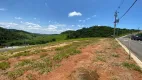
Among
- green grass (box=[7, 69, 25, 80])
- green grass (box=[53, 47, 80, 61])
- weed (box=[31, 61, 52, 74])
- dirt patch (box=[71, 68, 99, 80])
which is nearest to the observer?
dirt patch (box=[71, 68, 99, 80])

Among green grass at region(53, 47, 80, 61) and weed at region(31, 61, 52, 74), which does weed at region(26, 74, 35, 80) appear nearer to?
weed at region(31, 61, 52, 74)

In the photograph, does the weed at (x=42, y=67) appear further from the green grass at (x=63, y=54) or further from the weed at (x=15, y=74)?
the green grass at (x=63, y=54)

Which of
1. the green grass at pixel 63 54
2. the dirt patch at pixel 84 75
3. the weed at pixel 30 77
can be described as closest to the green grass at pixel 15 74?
the weed at pixel 30 77

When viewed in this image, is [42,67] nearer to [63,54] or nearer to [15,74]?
[15,74]

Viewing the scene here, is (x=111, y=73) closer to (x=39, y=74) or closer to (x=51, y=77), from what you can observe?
(x=51, y=77)

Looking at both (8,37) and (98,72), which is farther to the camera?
(8,37)

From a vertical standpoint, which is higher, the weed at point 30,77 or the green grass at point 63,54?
the green grass at point 63,54

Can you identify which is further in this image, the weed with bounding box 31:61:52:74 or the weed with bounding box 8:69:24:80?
the weed with bounding box 31:61:52:74

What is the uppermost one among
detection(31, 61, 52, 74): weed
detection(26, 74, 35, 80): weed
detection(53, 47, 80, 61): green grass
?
detection(53, 47, 80, 61): green grass

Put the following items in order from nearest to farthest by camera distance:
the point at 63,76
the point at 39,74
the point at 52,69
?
the point at 63,76
the point at 39,74
the point at 52,69

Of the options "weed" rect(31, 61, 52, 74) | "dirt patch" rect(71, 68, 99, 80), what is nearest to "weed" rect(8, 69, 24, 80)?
"weed" rect(31, 61, 52, 74)

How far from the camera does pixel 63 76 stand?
7.68 m

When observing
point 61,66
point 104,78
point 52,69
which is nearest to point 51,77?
point 52,69

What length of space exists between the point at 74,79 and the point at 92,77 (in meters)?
0.85
